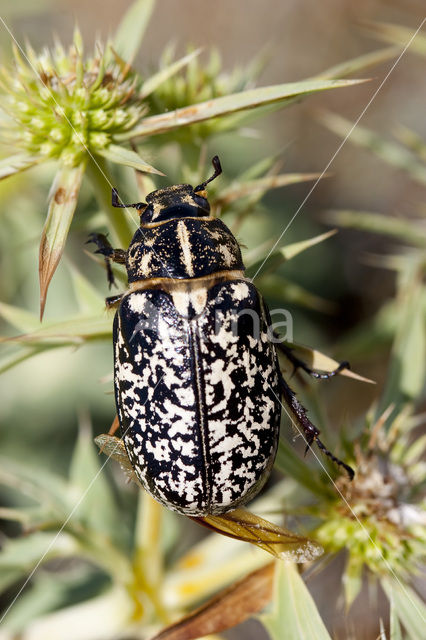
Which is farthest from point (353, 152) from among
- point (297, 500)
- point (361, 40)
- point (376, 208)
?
point (297, 500)

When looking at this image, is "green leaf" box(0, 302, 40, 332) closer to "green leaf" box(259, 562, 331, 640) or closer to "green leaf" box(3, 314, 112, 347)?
"green leaf" box(3, 314, 112, 347)

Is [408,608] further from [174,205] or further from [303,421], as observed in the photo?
[174,205]

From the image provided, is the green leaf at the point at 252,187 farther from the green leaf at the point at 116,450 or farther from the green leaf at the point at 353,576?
the green leaf at the point at 353,576

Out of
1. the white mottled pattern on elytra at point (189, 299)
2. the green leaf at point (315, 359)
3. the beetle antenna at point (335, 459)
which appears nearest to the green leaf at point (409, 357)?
the beetle antenna at point (335, 459)

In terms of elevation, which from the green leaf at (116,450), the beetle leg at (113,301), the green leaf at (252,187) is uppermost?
the green leaf at (252,187)

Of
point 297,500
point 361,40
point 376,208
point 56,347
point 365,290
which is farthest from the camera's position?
point 361,40

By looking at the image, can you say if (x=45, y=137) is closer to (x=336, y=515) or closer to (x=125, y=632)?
(x=336, y=515)

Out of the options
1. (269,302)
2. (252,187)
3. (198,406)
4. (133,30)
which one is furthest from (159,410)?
(269,302)
